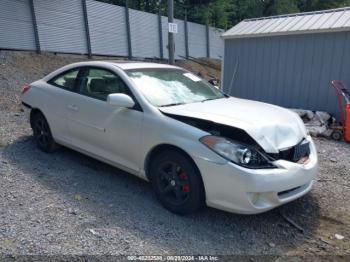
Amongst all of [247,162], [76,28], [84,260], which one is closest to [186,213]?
[247,162]

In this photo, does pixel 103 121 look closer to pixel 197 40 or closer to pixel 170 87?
pixel 170 87

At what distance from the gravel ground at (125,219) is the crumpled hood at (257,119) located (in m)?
0.89

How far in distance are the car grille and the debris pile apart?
3837 mm

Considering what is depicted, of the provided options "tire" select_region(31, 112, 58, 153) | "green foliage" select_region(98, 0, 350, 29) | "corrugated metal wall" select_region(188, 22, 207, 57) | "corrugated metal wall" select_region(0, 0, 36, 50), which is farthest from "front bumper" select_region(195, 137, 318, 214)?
"green foliage" select_region(98, 0, 350, 29)

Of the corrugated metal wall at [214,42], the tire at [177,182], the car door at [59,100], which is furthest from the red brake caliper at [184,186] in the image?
the corrugated metal wall at [214,42]

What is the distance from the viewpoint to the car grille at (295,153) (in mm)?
3363

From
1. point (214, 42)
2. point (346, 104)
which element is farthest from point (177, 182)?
point (214, 42)

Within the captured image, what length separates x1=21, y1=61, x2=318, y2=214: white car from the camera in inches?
125

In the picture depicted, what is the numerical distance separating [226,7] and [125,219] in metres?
23.5

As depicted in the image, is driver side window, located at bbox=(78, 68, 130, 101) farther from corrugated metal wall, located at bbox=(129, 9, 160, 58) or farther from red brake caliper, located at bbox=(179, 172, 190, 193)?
corrugated metal wall, located at bbox=(129, 9, 160, 58)

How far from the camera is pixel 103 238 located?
10.4 ft

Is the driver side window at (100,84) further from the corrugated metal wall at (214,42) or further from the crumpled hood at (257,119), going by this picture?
the corrugated metal wall at (214,42)

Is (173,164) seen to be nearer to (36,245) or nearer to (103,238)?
(103,238)

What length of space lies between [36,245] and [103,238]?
60 centimetres
